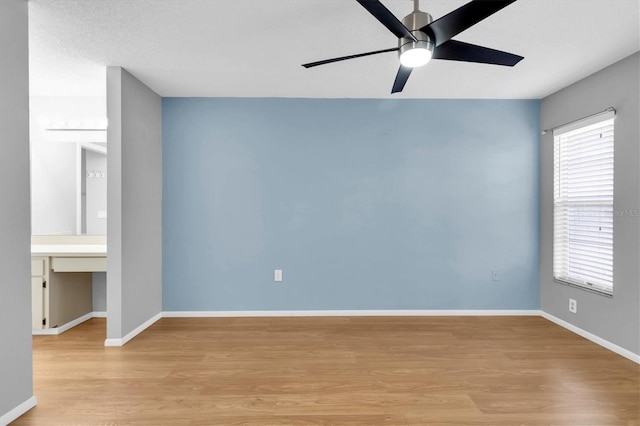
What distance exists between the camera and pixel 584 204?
10.4ft

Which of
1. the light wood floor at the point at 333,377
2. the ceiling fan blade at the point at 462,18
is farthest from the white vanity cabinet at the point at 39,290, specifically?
the ceiling fan blade at the point at 462,18

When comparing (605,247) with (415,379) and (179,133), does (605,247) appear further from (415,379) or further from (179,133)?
(179,133)

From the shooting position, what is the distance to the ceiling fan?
1.47 metres

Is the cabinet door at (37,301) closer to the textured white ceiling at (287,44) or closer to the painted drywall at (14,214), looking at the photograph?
the painted drywall at (14,214)

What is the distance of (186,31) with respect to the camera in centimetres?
236

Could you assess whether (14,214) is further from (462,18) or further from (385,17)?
(462,18)

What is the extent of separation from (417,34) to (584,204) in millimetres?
2580

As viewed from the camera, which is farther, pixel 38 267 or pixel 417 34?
pixel 38 267

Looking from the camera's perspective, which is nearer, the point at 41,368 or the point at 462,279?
the point at 41,368

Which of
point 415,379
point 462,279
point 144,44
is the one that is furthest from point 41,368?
point 462,279

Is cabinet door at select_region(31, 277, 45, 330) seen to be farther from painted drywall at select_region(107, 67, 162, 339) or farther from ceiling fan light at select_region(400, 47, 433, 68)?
ceiling fan light at select_region(400, 47, 433, 68)

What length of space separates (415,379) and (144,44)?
10.0ft

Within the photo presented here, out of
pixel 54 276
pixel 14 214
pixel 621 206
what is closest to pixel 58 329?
pixel 54 276

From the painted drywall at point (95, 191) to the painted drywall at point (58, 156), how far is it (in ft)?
0.48
